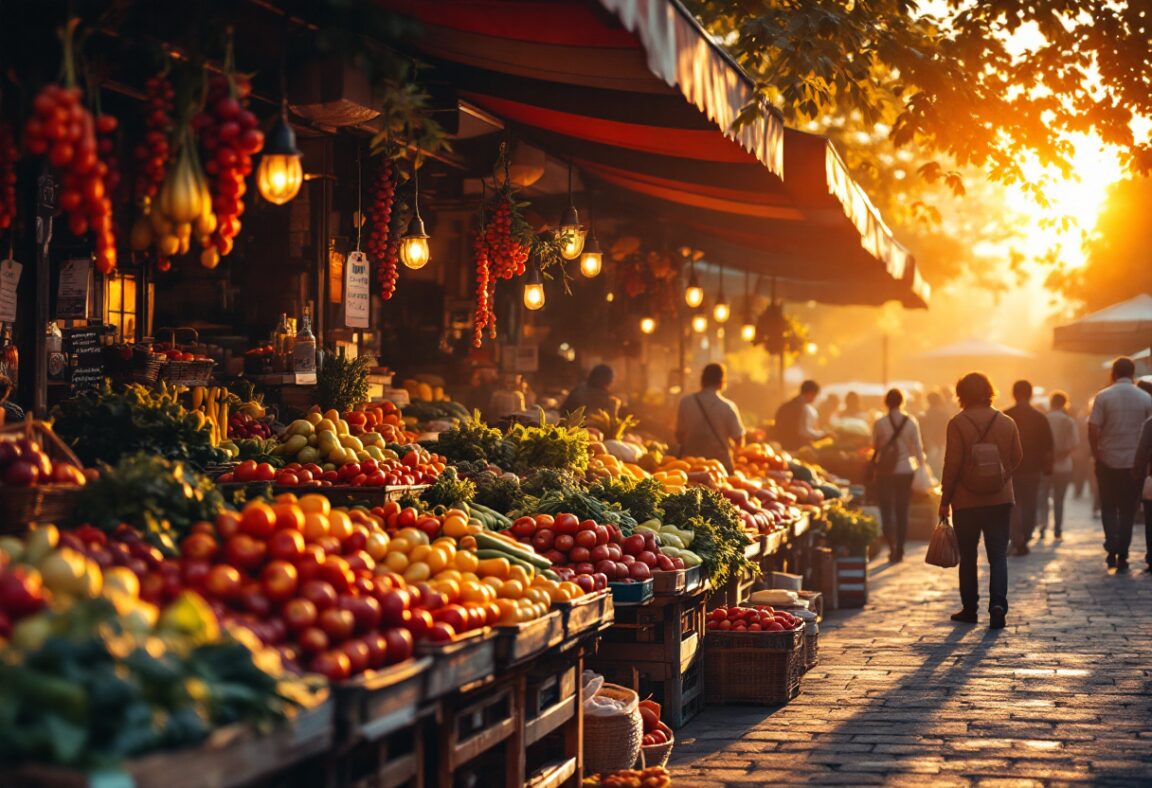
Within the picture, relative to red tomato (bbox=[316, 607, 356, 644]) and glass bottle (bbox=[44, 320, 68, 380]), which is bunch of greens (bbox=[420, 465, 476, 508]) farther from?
red tomato (bbox=[316, 607, 356, 644])

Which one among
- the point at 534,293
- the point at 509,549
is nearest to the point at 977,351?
the point at 534,293

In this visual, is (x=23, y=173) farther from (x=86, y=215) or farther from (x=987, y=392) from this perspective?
(x=987, y=392)

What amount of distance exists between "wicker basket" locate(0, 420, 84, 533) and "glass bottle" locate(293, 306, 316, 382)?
4379mm

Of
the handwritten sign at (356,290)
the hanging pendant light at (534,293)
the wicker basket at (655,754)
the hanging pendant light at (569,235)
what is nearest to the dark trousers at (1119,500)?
the hanging pendant light at (534,293)

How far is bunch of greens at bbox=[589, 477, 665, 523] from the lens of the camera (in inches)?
341

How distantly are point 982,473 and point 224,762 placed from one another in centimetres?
817

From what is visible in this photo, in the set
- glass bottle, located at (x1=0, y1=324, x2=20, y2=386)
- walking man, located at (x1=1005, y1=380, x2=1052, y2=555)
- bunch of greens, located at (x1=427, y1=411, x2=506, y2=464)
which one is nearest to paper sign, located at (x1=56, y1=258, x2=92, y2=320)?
glass bottle, located at (x1=0, y1=324, x2=20, y2=386)

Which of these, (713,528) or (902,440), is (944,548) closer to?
(713,528)

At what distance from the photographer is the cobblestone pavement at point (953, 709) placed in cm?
630

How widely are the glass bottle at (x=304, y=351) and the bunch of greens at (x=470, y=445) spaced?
40.0 inches

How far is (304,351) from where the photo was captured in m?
9.30

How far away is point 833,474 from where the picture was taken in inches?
715

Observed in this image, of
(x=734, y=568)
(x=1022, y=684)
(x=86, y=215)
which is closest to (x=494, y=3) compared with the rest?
(x=86, y=215)

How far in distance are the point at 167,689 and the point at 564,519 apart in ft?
14.1
